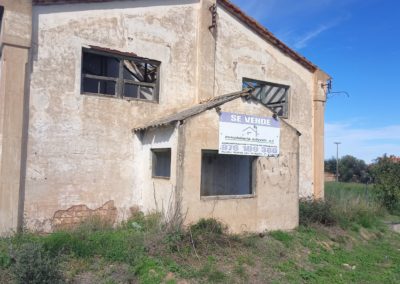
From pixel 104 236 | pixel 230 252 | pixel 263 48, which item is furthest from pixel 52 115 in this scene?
pixel 263 48

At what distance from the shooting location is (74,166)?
30.8 ft

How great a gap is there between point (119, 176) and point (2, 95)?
3.31 m

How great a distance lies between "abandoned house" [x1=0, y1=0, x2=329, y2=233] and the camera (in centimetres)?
873

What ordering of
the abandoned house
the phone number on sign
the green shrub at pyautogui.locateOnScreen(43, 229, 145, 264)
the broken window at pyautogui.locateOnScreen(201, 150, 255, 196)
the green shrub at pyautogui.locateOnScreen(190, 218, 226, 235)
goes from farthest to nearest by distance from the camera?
the broken window at pyautogui.locateOnScreen(201, 150, 255, 196), the phone number on sign, the abandoned house, the green shrub at pyautogui.locateOnScreen(190, 218, 226, 235), the green shrub at pyautogui.locateOnScreen(43, 229, 145, 264)

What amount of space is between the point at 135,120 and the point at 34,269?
5172 millimetres

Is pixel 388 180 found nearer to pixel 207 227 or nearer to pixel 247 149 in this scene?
pixel 247 149

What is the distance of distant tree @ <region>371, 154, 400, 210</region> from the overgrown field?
20.5ft

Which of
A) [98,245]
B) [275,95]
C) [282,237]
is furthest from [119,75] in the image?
[275,95]

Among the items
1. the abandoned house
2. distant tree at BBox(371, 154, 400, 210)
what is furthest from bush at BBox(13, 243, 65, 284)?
distant tree at BBox(371, 154, 400, 210)

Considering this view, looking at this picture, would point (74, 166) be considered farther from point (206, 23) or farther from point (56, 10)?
point (206, 23)

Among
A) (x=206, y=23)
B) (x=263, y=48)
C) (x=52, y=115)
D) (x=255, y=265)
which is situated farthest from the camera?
(x=263, y=48)

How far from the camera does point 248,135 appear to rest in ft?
Answer: 33.3

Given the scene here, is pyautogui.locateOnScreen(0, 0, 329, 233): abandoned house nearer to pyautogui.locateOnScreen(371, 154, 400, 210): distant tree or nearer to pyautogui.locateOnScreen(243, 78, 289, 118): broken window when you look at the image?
pyautogui.locateOnScreen(243, 78, 289, 118): broken window

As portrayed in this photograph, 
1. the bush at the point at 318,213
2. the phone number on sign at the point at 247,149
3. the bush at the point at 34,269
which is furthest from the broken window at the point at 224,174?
the bush at the point at 34,269
